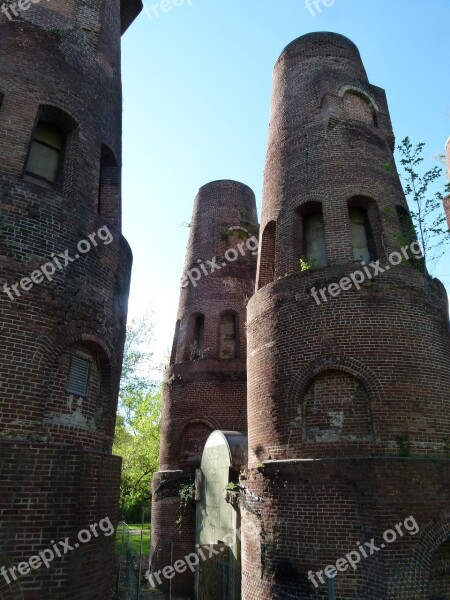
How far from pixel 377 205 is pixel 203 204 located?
1208 centimetres

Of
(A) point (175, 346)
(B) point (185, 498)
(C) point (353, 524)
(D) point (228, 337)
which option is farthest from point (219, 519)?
(A) point (175, 346)

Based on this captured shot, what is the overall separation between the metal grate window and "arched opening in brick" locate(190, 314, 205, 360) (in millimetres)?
11159

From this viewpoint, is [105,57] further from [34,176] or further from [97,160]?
[34,176]

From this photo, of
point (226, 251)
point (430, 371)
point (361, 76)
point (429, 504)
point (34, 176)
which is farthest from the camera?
→ point (226, 251)

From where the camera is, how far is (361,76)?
14953 millimetres

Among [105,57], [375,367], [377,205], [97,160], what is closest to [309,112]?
[377,205]

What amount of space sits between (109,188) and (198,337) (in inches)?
403

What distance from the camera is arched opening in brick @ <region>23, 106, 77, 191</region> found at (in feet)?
29.4

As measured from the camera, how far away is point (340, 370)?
9.57 m

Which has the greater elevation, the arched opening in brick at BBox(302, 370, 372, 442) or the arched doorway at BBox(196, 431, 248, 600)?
the arched opening in brick at BBox(302, 370, 372, 442)

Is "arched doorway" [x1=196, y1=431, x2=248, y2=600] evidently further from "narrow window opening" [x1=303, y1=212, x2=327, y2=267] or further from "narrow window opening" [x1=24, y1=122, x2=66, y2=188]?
"narrow window opening" [x1=24, y1=122, x2=66, y2=188]

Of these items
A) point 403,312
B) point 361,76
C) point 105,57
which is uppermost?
point 361,76

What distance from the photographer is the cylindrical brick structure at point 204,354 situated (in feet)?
54.3

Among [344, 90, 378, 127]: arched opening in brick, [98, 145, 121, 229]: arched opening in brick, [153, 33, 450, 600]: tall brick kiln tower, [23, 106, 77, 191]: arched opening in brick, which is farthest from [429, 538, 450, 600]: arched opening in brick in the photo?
[344, 90, 378, 127]: arched opening in brick
